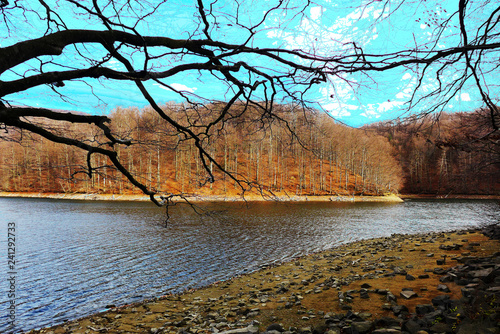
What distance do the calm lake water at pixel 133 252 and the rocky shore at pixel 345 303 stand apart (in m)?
1.53

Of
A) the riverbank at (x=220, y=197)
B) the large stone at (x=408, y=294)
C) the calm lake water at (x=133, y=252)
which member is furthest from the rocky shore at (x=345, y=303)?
the riverbank at (x=220, y=197)

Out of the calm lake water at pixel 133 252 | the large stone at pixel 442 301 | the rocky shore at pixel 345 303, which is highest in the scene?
the large stone at pixel 442 301

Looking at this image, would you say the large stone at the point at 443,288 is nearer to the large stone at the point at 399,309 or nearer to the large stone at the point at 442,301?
the large stone at the point at 442,301

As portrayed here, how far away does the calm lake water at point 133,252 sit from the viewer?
29.7ft

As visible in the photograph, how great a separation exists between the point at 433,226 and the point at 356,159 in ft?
114

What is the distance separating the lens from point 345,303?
561 cm

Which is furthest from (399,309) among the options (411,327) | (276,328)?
(276,328)

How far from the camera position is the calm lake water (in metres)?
9.05

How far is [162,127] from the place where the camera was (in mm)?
3938

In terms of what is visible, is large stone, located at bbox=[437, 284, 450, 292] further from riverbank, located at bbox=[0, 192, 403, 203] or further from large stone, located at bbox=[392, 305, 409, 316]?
riverbank, located at bbox=[0, 192, 403, 203]

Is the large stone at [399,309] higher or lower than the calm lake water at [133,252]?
higher

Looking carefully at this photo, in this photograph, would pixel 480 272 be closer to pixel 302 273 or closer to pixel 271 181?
pixel 302 273

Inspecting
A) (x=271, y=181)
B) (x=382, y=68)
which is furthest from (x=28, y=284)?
(x=271, y=181)

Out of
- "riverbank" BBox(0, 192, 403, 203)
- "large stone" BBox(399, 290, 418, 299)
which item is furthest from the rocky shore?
"riverbank" BBox(0, 192, 403, 203)
